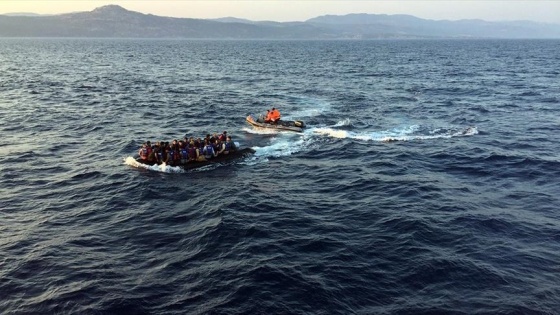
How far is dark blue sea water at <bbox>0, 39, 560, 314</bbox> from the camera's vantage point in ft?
60.3

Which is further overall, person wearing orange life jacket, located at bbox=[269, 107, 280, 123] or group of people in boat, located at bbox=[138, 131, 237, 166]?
person wearing orange life jacket, located at bbox=[269, 107, 280, 123]

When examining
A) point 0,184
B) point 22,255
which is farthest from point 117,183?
point 22,255

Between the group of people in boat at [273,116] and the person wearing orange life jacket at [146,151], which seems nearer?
the person wearing orange life jacket at [146,151]

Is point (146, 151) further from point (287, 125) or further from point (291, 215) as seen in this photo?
point (287, 125)

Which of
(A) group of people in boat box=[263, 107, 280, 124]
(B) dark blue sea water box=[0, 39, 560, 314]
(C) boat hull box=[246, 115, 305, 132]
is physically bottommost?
(B) dark blue sea water box=[0, 39, 560, 314]

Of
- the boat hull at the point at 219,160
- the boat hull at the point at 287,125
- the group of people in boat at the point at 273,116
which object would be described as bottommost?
the boat hull at the point at 219,160

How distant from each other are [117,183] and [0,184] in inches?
278

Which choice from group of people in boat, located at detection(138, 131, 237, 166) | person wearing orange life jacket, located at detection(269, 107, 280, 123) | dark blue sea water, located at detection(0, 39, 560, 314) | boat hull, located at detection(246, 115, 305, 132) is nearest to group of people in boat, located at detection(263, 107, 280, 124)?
person wearing orange life jacket, located at detection(269, 107, 280, 123)

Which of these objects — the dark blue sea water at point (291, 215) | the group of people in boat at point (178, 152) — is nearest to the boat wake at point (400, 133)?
the dark blue sea water at point (291, 215)

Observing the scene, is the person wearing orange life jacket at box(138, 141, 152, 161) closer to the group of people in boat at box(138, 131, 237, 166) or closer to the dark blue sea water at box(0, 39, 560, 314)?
the group of people in boat at box(138, 131, 237, 166)

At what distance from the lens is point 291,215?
1014 inches

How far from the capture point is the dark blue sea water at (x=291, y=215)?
1838 centimetres

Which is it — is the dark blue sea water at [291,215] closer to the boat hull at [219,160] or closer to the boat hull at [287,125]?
the boat hull at [219,160]

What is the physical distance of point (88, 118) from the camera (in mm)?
50219
